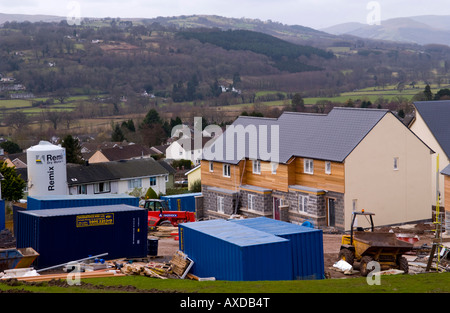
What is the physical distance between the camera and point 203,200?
50281mm

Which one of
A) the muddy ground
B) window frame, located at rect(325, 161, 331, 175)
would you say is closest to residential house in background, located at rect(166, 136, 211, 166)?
window frame, located at rect(325, 161, 331, 175)

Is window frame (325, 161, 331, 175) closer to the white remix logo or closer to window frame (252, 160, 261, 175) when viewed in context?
window frame (252, 160, 261, 175)

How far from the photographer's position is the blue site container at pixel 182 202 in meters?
51.3

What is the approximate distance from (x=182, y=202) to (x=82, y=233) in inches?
835

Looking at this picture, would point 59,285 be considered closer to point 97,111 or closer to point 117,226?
point 117,226

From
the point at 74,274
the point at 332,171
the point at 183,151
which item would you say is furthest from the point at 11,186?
the point at 183,151

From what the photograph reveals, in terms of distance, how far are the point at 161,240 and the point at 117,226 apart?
631 centimetres

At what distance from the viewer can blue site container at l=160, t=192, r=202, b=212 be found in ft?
168

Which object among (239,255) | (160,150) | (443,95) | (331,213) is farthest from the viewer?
(443,95)

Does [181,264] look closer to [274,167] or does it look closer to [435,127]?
[274,167]

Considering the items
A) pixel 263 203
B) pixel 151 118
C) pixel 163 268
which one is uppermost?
pixel 151 118

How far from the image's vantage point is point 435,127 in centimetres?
4897

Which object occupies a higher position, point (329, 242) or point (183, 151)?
point (329, 242)
